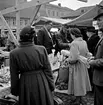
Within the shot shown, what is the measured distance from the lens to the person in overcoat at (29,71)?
216cm

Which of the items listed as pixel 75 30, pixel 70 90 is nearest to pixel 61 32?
pixel 75 30

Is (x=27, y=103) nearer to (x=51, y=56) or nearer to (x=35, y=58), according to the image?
(x=35, y=58)

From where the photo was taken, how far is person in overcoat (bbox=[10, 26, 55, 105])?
2.16m

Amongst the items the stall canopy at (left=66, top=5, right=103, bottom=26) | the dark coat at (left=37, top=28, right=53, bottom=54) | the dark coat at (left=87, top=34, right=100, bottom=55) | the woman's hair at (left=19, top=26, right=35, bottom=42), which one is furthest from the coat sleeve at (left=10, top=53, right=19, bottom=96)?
the stall canopy at (left=66, top=5, right=103, bottom=26)

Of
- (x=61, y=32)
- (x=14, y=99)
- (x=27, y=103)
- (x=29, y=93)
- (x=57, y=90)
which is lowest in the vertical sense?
(x=57, y=90)

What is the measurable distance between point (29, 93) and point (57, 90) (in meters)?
2.39

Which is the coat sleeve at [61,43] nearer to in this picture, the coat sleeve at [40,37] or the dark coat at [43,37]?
the dark coat at [43,37]

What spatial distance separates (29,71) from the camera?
2.20 meters

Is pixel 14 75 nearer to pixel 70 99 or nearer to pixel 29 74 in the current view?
pixel 29 74

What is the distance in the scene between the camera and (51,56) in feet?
14.0

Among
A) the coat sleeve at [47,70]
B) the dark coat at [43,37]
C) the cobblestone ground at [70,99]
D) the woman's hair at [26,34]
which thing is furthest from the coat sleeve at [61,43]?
the woman's hair at [26,34]

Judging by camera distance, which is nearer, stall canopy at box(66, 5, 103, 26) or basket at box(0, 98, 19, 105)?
basket at box(0, 98, 19, 105)

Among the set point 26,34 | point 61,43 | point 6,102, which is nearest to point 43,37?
point 61,43

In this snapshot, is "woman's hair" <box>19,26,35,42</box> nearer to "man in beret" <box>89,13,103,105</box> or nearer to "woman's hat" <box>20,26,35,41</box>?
"woman's hat" <box>20,26,35,41</box>
